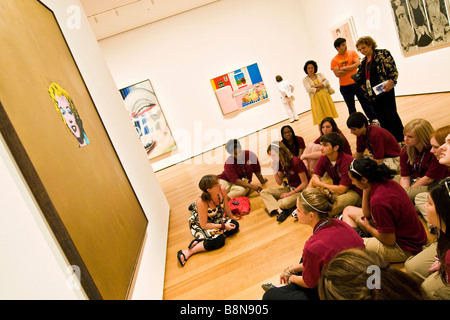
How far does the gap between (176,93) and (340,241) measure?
9.89 meters

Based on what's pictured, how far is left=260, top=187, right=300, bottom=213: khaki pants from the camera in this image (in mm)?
3939

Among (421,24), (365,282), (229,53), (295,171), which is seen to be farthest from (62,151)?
(229,53)

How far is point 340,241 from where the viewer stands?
1792 mm

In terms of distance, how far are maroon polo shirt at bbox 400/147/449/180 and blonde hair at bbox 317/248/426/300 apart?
1.96 m

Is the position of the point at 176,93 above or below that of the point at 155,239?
above

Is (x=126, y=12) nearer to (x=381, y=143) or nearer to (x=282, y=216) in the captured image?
(x=282, y=216)

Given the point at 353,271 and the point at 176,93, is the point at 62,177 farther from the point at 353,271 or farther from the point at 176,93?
the point at 176,93

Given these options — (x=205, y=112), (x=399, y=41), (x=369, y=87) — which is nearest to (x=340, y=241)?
(x=369, y=87)

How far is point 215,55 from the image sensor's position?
424 inches

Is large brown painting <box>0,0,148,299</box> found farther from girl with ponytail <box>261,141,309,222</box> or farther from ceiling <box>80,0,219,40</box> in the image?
ceiling <box>80,0,219,40</box>

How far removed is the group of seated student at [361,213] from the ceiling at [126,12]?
6.15 m

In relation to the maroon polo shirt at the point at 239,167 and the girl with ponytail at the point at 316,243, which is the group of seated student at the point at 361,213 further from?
the maroon polo shirt at the point at 239,167

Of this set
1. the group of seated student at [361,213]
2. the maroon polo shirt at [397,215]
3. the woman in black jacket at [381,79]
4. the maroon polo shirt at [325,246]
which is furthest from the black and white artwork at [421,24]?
the maroon polo shirt at [325,246]

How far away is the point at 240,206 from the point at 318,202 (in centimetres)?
259
